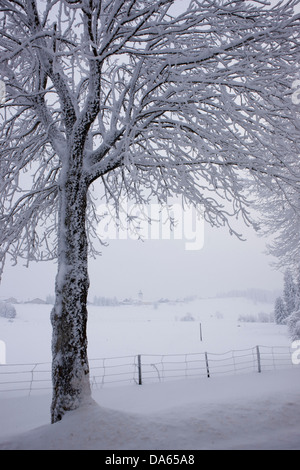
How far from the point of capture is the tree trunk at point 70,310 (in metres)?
4.50

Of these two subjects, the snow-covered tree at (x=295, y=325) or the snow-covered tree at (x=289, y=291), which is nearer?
the snow-covered tree at (x=295, y=325)

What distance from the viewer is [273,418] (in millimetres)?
4004

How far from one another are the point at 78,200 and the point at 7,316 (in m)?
61.6

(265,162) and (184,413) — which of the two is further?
(265,162)

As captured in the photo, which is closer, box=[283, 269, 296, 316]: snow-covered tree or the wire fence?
the wire fence

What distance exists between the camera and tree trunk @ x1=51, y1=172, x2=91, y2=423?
450 centimetres

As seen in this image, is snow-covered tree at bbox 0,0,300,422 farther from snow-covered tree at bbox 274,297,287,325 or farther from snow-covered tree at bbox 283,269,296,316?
snow-covered tree at bbox 274,297,287,325

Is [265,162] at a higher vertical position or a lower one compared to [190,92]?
lower

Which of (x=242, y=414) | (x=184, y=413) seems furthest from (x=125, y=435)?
(x=242, y=414)

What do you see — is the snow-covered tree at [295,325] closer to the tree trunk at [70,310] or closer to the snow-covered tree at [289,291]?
the tree trunk at [70,310]

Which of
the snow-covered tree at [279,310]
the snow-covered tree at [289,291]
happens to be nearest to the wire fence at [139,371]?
the snow-covered tree at [289,291]

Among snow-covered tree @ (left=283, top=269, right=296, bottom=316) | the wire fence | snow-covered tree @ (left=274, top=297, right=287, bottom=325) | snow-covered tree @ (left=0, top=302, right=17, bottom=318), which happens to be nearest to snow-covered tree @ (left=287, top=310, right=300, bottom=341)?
the wire fence

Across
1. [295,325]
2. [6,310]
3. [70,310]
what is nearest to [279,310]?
[295,325]

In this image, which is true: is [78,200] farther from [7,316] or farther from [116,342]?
[7,316]
